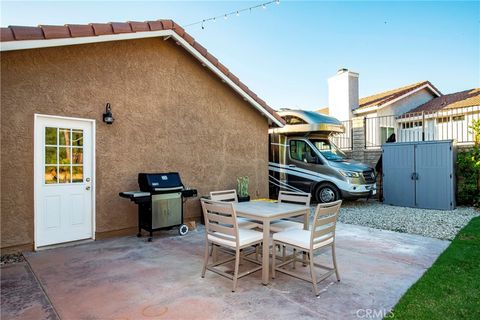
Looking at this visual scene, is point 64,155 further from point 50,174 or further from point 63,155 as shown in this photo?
Answer: point 50,174

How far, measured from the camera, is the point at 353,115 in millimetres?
16344

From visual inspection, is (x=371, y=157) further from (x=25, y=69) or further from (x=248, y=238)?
(x=25, y=69)

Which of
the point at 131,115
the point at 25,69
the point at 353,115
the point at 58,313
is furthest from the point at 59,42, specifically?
the point at 353,115

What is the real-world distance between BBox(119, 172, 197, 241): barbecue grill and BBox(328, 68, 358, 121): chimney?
12625mm

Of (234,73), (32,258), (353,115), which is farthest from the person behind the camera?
(353,115)

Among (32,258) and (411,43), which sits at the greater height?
(411,43)

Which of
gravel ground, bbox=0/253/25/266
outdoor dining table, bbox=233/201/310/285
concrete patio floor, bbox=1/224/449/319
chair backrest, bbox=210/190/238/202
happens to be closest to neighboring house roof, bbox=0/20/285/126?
gravel ground, bbox=0/253/25/266

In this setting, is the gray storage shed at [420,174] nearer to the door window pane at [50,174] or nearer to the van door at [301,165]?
the van door at [301,165]

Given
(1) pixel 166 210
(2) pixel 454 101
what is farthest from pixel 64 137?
(2) pixel 454 101

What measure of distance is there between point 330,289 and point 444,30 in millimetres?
11329

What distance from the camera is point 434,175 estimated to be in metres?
9.16

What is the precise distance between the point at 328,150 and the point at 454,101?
1220 centimetres

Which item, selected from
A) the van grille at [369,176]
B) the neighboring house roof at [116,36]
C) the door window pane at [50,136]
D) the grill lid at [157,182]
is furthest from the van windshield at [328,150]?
the door window pane at [50,136]

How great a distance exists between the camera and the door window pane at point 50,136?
209 inches
